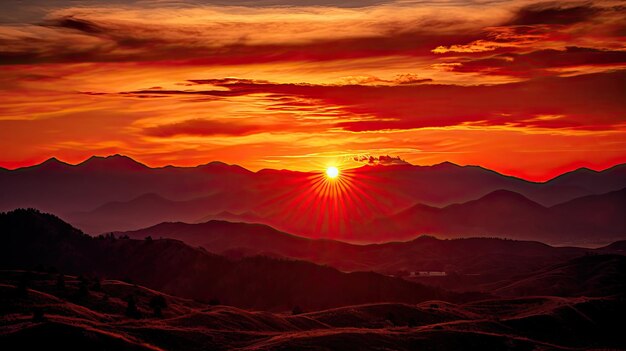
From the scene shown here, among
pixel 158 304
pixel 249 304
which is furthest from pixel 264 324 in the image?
pixel 249 304

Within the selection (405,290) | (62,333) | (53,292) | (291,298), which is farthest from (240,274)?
(62,333)

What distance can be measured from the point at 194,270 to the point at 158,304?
241 feet

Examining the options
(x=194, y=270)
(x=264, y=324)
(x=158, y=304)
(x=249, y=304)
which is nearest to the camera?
(x=264, y=324)

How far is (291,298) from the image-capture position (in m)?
154

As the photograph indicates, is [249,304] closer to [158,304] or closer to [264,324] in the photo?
[158,304]

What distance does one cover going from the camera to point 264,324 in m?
88.1

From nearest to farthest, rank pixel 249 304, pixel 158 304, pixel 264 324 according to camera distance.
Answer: pixel 264 324 < pixel 158 304 < pixel 249 304

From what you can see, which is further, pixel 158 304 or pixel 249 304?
pixel 249 304

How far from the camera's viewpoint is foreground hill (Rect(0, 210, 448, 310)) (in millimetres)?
154750

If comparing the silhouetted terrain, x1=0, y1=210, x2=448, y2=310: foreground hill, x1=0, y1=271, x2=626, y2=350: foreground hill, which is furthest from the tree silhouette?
x1=0, y1=210, x2=448, y2=310: foreground hill

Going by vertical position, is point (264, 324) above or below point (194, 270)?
below

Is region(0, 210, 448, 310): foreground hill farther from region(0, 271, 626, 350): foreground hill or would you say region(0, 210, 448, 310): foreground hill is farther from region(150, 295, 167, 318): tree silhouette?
region(150, 295, 167, 318): tree silhouette

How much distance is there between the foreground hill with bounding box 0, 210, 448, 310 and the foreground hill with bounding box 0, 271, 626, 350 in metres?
39.4

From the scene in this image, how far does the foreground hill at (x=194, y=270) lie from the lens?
508ft
